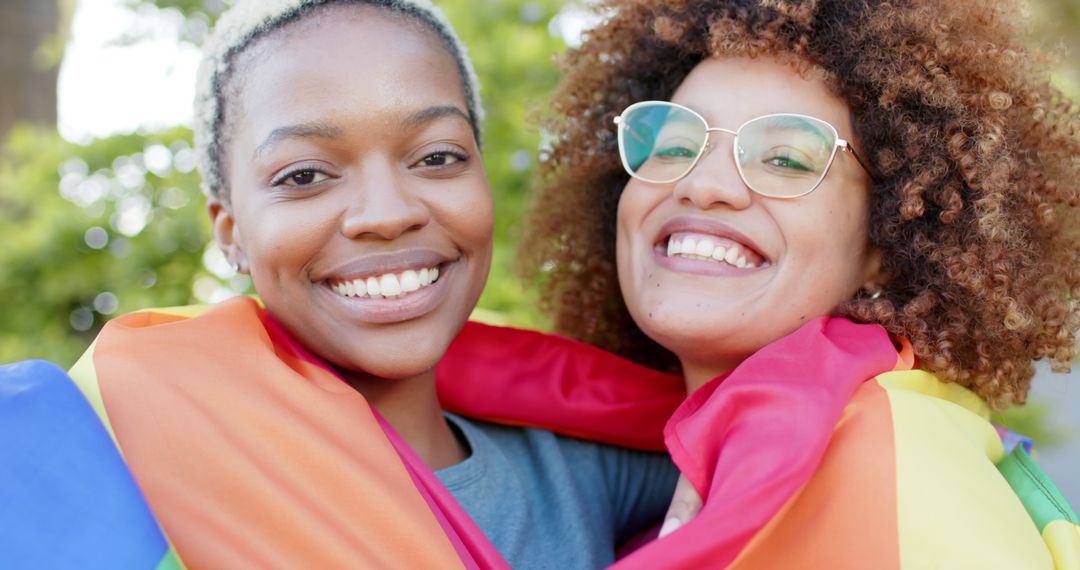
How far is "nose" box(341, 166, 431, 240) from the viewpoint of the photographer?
228 centimetres

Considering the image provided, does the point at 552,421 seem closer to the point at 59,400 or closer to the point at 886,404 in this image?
the point at 886,404

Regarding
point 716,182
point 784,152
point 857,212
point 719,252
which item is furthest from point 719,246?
point 857,212

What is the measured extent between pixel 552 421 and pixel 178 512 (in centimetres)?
118

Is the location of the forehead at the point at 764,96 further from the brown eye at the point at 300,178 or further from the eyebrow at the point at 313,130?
the brown eye at the point at 300,178

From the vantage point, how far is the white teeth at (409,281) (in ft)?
7.75

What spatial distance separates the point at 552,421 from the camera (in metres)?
2.86

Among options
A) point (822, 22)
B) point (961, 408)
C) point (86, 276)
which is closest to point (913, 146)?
point (822, 22)

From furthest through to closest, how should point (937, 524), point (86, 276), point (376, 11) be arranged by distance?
point (86, 276), point (376, 11), point (937, 524)

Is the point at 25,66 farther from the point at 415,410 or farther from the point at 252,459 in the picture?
the point at 252,459

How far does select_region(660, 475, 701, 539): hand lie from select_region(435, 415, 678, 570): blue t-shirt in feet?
1.18

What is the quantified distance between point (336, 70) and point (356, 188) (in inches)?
10.5

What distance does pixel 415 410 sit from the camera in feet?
8.66

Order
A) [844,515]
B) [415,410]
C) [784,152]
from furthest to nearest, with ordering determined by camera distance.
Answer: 1. [415,410]
2. [784,152]
3. [844,515]

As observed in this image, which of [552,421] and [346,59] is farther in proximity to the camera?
[552,421]
